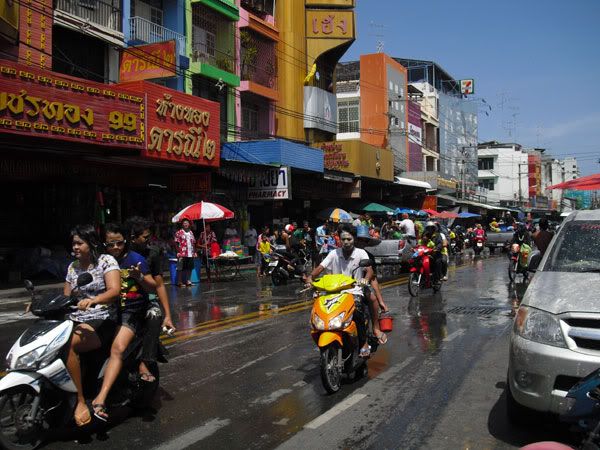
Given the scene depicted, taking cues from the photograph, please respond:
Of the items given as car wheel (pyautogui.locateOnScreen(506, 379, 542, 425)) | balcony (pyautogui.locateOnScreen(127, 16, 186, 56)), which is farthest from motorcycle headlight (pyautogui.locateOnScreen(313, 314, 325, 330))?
balcony (pyautogui.locateOnScreen(127, 16, 186, 56))

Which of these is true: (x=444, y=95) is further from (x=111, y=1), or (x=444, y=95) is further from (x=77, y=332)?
(x=77, y=332)

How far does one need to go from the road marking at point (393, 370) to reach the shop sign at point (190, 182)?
14514 millimetres

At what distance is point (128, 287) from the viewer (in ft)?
16.9

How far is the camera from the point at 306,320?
1020cm

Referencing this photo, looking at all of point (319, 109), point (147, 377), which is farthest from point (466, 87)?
point (147, 377)

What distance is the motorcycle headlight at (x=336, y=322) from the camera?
561cm

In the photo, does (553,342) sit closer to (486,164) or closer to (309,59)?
(309,59)

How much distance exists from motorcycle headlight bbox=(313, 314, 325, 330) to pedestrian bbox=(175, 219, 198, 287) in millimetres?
10916

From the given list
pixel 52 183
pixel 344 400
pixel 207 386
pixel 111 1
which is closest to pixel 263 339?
pixel 207 386

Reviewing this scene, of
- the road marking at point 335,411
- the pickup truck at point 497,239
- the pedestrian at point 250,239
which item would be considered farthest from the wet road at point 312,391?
the pickup truck at point 497,239

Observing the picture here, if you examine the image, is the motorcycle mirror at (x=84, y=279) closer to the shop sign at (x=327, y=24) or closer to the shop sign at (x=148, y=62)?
the shop sign at (x=148, y=62)

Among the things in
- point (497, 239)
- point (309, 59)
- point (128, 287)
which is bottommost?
point (497, 239)

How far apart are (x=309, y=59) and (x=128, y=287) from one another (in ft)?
93.5

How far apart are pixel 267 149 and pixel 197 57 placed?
15.3ft
